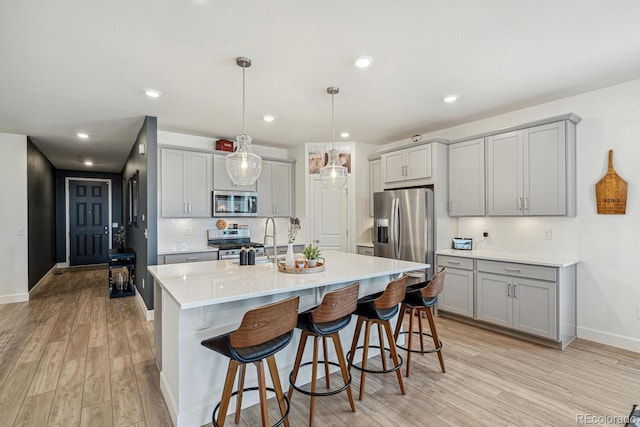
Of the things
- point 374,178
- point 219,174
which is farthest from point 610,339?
point 219,174

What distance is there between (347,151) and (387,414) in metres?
4.02

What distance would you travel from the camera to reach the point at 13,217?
4.95m

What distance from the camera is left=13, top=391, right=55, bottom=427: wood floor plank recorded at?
2.10 metres

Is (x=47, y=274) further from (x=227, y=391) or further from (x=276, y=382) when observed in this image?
(x=276, y=382)

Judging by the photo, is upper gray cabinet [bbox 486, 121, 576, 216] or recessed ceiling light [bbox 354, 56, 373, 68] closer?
recessed ceiling light [bbox 354, 56, 373, 68]

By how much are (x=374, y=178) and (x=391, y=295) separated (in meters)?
3.31

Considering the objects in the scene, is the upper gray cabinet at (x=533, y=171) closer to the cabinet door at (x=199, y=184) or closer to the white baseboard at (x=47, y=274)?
the cabinet door at (x=199, y=184)

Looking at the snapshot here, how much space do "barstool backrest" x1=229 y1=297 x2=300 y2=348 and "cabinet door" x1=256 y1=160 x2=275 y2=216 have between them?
375 centimetres

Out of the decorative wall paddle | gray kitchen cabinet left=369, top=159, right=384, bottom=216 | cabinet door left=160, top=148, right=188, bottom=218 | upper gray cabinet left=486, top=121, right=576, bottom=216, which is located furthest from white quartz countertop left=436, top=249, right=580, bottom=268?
cabinet door left=160, top=148, right=188, bottom=218

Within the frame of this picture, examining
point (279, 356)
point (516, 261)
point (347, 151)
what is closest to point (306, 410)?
point (279, 356)

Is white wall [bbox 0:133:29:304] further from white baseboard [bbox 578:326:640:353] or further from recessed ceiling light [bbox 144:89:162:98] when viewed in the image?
white baseboard [bbox 578:326:640:353]

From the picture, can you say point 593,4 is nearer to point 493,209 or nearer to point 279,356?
point 493,209

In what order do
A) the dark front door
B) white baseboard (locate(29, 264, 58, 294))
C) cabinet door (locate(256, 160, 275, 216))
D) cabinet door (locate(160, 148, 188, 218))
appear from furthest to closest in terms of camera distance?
the dark front door → white baseboard (locate(29, 264, 58, 294)) → cabinet door (locate(256, 160, 275, 216)) → cabinet door (locate(160, 148, 188, 218))

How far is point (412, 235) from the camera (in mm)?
4344
